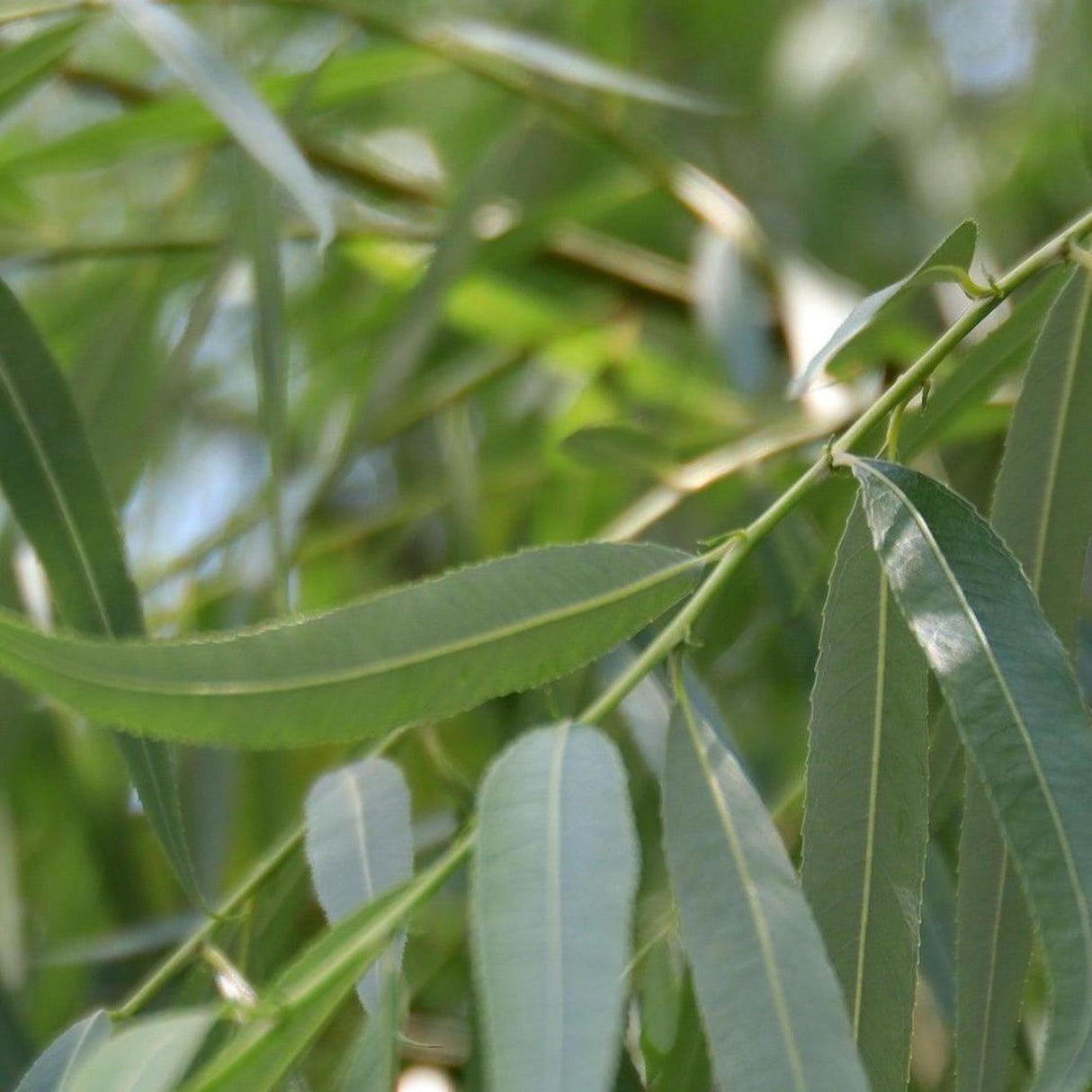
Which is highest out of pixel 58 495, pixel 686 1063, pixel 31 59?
pixel 31 59

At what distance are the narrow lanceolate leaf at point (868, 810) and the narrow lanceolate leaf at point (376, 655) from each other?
0.14ft

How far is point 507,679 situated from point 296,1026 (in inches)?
3.6

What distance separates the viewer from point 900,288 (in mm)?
397

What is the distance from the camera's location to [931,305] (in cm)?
115

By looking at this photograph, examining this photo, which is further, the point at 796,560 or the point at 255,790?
the point at 255,790

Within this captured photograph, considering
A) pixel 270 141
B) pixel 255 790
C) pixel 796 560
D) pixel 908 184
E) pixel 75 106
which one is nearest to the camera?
pixel 270 141

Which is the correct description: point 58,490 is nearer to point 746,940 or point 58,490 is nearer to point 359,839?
point 359,839

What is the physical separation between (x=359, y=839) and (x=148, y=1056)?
0.42 ft

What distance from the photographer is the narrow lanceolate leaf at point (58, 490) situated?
503 millimetres

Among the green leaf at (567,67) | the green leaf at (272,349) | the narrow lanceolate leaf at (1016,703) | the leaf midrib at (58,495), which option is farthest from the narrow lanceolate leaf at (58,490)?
the green leaf at (567,67)

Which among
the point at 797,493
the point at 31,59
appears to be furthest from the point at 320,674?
the point at 31,59

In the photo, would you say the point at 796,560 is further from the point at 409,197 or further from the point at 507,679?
the point at 409,197

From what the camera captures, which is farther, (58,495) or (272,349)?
(272,349)

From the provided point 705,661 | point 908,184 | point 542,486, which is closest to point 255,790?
point 542,486
